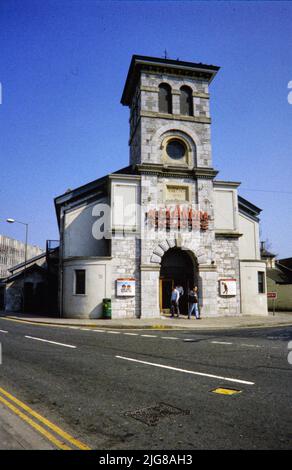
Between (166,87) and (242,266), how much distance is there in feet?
46.3

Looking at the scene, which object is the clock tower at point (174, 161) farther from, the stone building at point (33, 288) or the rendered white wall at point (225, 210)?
the stone building at point (33, 288)

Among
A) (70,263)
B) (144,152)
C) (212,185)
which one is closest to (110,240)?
(70,263)

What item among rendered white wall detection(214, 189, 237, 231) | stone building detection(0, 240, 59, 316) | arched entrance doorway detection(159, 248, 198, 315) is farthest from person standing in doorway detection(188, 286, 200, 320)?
stone building detection(0, 240, 59, 316)

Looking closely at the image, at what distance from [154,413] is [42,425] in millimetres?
1615

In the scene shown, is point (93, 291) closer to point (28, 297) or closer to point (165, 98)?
point (28, 297)

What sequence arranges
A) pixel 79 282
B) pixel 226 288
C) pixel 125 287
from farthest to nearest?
pixel 226 288, pixel 79 282, pixel 125 287

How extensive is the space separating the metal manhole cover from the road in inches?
0.6

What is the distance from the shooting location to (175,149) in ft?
80.2

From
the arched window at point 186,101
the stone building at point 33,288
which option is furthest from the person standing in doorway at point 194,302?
the stone building at point 33,288

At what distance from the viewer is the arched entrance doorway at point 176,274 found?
23547mm

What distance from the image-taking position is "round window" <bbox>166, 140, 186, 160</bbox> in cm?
2433

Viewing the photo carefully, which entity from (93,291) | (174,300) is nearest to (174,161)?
(174,300)

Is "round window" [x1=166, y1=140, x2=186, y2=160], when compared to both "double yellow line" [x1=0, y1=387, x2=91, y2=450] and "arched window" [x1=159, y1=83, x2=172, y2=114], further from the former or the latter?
"double yellow line" [x1=0, y1=387, x2=91, y2=450]

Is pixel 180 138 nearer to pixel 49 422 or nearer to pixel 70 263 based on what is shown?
pixel 70 263
